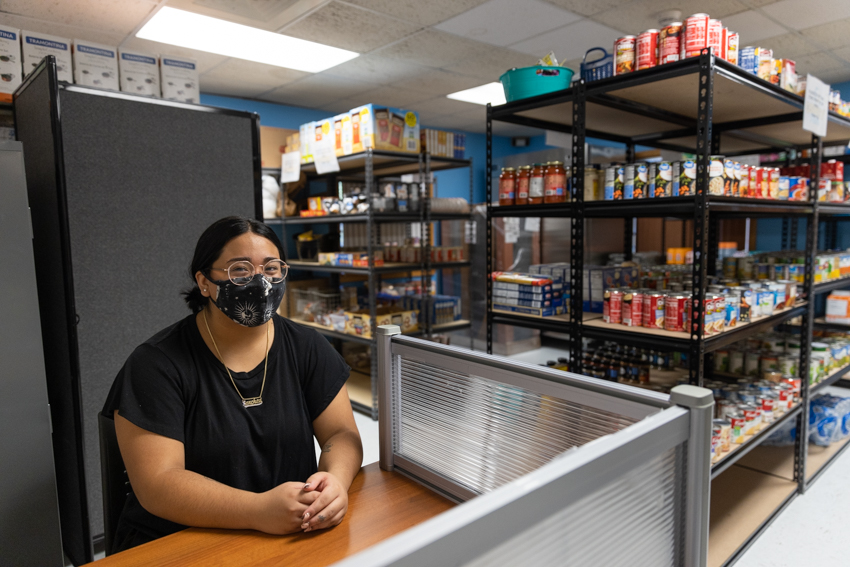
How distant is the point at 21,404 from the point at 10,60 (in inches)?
56.5

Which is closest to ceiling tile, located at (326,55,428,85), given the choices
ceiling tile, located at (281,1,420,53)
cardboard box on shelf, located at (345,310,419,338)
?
ceiling tile, located at (281,1,420,53)

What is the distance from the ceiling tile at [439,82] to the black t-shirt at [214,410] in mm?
4074

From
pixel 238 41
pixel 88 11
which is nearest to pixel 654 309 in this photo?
pixel 238 41

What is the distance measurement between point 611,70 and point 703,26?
1.23ft

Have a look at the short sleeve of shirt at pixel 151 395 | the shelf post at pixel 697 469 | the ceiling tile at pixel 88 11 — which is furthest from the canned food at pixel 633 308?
the ceiling tile at pixel 88 11

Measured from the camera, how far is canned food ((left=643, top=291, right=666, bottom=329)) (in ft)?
6.86

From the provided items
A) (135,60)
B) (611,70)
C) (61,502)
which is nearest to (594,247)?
(611,70)

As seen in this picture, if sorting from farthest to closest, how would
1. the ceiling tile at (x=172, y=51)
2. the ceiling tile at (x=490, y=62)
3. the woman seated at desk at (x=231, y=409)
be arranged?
the ceiling tile at (x=490, y=62) → the ceiling tile at (x=172, y=51) → the woman seated at desk at (x=231, y=409)

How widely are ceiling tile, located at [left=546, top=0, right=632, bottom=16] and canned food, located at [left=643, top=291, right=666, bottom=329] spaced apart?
2.21 metres

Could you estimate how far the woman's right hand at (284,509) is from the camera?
41.8 inches

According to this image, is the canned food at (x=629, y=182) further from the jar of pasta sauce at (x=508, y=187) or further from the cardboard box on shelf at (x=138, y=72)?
the cardboard box on shelf at (x=138, y=72)

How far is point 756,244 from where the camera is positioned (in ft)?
19.0

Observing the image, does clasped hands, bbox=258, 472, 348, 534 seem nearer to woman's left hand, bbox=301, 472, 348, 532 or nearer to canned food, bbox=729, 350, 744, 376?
woman's left hand, bbox=301, 472, 348, 532

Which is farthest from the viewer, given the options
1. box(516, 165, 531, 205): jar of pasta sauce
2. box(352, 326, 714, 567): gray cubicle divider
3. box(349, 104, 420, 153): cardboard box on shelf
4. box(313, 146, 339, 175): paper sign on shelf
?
box(313, 146, 339, 175): paper sign on shelf
